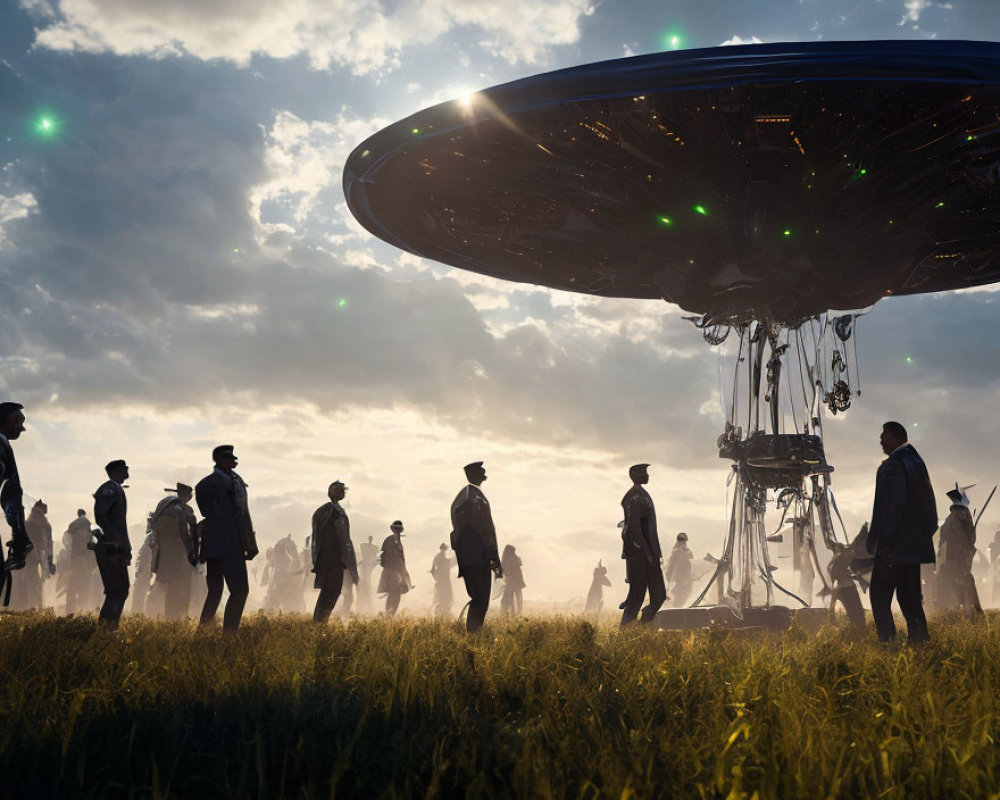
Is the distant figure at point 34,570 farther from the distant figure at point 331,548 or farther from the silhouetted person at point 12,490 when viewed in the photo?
the silhouetted person at point 12,490

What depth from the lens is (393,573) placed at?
2239 centimetres

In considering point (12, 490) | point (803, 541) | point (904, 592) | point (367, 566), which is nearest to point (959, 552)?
point (803, 541)

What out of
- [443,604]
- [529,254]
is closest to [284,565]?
[443,604]

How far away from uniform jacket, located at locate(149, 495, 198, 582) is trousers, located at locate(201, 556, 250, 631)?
12.3ft

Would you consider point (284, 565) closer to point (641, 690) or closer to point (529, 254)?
point (529, 254)

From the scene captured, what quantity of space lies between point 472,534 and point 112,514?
408 centimetres

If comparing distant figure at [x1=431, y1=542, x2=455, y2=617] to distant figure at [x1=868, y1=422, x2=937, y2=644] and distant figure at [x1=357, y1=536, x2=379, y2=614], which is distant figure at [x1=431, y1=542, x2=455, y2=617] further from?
distant figure at [x1=868, y1=422, x2=937, y2=644]

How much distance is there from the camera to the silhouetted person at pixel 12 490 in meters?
Answer: 5.68

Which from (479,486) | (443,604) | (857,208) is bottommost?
(443,604)

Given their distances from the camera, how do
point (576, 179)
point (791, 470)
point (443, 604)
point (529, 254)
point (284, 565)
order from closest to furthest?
point (576, 179) → point (791, 470) → point (529, 254) → point (443, 604) → point (284, 565)

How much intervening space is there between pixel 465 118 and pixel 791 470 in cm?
716

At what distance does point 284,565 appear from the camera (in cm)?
3800

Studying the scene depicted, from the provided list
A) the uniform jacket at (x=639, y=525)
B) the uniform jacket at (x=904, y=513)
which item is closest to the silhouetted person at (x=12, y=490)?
the uniform jacket at (x=904, y=513)

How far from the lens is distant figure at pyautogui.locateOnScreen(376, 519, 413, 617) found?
874 inches
